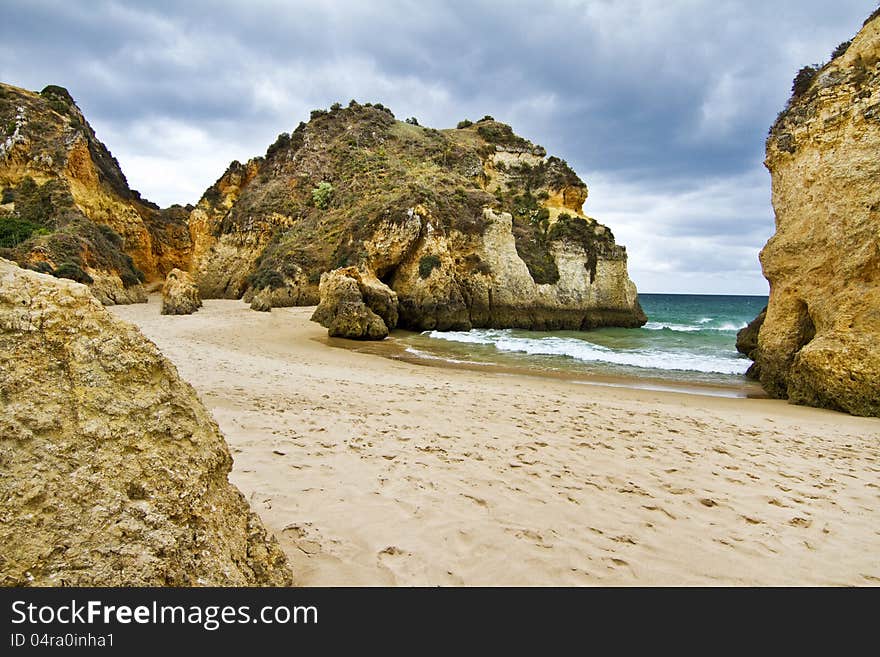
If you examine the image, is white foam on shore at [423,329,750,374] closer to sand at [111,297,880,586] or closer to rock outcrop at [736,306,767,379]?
rock outcrop at [736,306,767,379]

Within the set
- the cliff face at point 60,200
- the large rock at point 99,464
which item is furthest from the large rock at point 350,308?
the large rock at point 99,464

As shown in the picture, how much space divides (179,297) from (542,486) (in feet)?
65.3

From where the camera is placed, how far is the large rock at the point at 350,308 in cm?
1577

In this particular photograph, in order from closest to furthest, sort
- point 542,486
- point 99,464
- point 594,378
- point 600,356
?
point 99,464
point 542,486
point 594,378
point 600,356

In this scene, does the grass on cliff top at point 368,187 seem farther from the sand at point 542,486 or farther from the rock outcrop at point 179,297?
the sand at point 542,486

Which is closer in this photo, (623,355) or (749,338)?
(623,355)

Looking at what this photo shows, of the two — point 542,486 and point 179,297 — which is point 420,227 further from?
point 542,486

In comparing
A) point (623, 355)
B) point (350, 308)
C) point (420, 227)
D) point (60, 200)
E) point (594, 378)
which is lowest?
point (594, 378)

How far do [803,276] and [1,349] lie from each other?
12.2 metres

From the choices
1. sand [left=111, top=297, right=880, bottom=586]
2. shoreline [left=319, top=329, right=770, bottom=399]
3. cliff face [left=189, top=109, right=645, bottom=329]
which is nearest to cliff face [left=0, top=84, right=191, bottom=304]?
cliff face [left=189, top=109, right=645, bottom=329]

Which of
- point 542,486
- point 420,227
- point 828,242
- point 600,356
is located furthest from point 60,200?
point 828,242

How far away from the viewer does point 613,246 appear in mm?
29266

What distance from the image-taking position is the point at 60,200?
23.6 m
